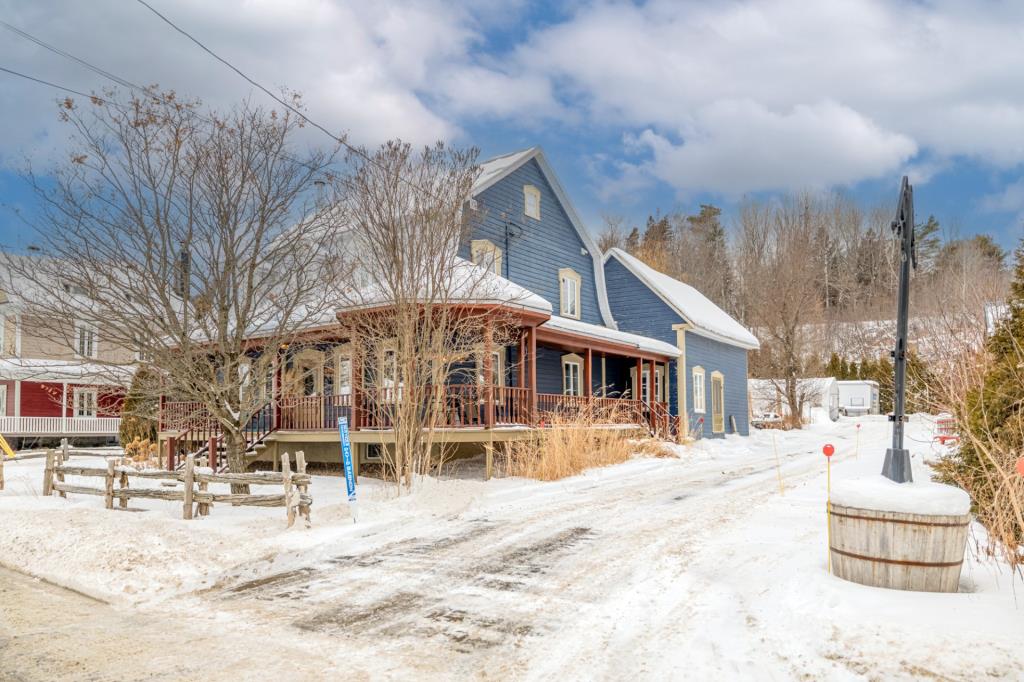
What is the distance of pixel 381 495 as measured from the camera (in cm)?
1185

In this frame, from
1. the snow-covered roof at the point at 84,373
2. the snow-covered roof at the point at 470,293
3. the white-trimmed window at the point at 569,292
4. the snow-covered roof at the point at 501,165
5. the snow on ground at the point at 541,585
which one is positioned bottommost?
the snow on ground at the point at 541,585

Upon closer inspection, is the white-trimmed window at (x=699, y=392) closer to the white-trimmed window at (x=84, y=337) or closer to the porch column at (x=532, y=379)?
the porch column at (x=532, y=379)

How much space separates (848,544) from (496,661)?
9.25ft

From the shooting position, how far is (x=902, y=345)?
21.2ft

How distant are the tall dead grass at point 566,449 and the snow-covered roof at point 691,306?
8.13 meters

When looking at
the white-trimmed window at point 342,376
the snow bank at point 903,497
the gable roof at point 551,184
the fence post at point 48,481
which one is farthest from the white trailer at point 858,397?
the snow bank at point 903,497

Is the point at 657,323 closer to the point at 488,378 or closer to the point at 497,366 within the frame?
the point at 497,366

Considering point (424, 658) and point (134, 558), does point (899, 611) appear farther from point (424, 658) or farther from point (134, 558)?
point (134, 558)

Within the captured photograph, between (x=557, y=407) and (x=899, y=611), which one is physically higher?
(x=557, y=407)

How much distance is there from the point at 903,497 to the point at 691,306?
840 inches

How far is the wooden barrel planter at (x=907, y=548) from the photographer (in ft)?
17.2

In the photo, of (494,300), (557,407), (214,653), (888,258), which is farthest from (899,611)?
(888,258)

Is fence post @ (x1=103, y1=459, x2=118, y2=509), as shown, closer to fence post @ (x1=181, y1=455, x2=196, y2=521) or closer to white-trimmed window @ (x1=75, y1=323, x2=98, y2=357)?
fence post @ (x1=181, y1=455, x2=196, y2=521)

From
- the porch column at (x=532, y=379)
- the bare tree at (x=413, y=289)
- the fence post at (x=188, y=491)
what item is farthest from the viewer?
the porch column at (x=532, y=379)
